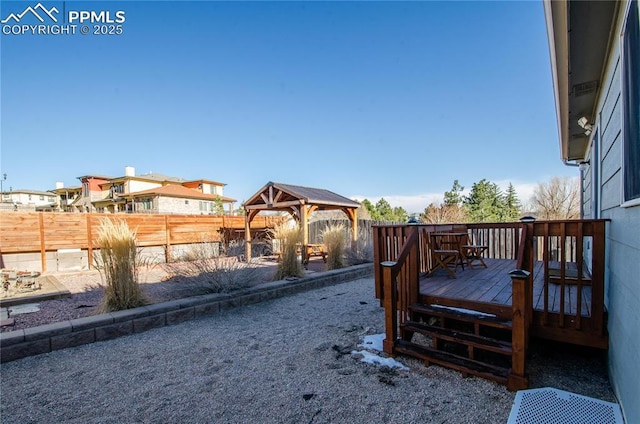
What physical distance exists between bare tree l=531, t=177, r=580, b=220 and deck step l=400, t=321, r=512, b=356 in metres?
18.1

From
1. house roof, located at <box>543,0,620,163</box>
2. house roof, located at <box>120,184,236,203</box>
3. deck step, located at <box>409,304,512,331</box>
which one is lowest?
deck step, located at <box>409,304,512,331</box>

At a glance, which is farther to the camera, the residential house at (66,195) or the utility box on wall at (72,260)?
the residential house at (66,195)

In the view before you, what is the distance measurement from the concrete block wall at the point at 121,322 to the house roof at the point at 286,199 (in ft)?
12.5

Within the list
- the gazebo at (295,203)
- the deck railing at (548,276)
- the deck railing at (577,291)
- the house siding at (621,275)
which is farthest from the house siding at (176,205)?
the house siding at (621,275)

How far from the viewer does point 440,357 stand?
2.69 m

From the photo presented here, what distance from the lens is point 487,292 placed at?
3215mm

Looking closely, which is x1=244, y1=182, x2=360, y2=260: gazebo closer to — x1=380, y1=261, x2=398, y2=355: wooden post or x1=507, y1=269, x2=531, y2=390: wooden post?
x1=380, y1=261, x2=398, y2=355: wooden post

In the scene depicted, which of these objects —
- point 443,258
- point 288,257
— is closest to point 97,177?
point 288,257

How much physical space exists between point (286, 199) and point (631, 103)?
8663mm

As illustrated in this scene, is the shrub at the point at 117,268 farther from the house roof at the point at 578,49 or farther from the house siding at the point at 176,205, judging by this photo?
the house siding at the point at 176,205

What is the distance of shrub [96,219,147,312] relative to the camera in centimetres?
397

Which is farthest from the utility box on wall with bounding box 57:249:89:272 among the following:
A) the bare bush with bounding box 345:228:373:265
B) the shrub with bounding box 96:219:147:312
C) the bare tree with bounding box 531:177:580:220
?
the bare tree with bounding box 531:177:580:220

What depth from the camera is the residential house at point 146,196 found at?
2688cm

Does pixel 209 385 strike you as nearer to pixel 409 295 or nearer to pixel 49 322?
pixel 409 295
